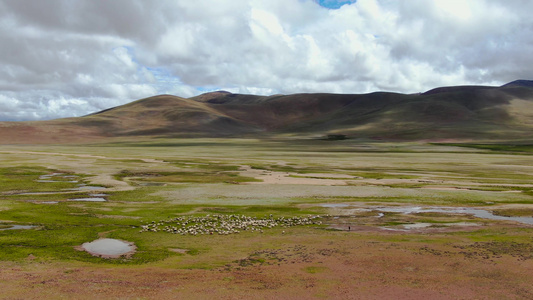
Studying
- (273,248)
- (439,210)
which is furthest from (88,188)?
(439,210)

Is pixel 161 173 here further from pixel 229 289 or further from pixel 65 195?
pixel 229 289

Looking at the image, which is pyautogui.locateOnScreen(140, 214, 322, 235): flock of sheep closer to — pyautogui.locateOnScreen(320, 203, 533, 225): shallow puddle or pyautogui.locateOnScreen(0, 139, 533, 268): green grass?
pyautogui.locateOnScreen(0, 139, 533, 268): green grass

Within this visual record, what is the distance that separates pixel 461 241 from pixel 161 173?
48290mm

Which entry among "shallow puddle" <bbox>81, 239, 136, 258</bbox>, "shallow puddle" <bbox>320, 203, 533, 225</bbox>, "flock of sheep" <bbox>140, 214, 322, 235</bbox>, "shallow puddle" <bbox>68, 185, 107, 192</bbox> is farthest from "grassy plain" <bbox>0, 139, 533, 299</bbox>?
"shallow puddle" <bbox>68, 185, 107, 192</bbox>

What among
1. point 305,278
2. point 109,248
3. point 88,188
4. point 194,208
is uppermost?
point 88,188

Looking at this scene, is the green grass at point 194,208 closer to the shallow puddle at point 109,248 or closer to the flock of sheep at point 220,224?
the shallow puddle at point 109,248

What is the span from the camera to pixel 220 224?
3022 centimetres

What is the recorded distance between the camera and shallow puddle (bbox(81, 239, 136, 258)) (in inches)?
898

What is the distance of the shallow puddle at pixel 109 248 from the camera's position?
22797 millimetres

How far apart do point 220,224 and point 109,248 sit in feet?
26.8

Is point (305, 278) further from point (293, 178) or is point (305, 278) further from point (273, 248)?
point (293, 178)

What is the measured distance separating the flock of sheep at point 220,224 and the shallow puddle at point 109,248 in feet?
9.75

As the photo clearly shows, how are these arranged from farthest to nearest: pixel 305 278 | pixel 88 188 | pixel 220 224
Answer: pixel 88 188
pixel 220 224
pixel 305 278

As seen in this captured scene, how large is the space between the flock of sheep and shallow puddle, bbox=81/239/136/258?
297cm
